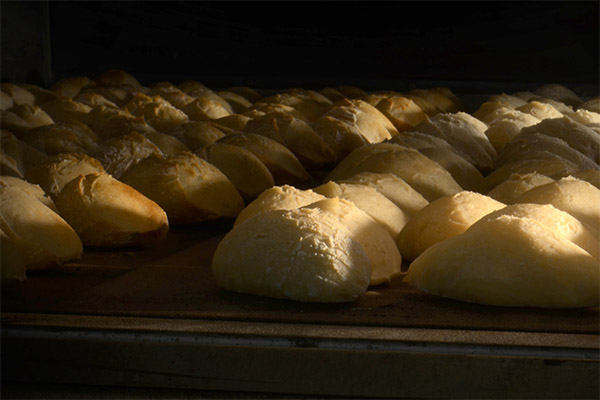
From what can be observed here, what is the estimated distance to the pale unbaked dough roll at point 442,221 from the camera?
1598 mm

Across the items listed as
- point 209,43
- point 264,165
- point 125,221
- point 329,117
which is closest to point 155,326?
point 125,221

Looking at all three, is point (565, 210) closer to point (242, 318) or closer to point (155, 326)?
point (242, 318)

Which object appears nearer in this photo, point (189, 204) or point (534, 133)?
point (189, 204)

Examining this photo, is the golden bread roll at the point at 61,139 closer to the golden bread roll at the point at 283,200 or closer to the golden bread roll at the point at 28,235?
the golden bread roll at the point at 28,235

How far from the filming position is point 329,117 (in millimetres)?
3168

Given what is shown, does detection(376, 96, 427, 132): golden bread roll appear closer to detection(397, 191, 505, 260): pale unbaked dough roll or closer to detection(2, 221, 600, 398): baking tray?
detection(397, 191, 505, 260): pale unbaked dough roll

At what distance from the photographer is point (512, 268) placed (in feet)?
4.30

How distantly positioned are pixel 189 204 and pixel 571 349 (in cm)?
118

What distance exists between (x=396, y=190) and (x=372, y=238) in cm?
42

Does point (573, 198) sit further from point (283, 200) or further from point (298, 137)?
point (298, 137)

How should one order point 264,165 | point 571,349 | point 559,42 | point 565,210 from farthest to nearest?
point 559,42
point 264,165
point 565,210
point 571,349

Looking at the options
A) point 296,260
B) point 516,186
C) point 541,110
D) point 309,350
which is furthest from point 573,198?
point 541,110

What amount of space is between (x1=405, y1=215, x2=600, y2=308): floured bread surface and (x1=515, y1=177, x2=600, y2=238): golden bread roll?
0.26 m

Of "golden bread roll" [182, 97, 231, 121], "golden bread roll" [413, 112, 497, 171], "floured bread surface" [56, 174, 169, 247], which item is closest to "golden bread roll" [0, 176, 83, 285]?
"floured bread surface" [56, 174, 169, 247]
